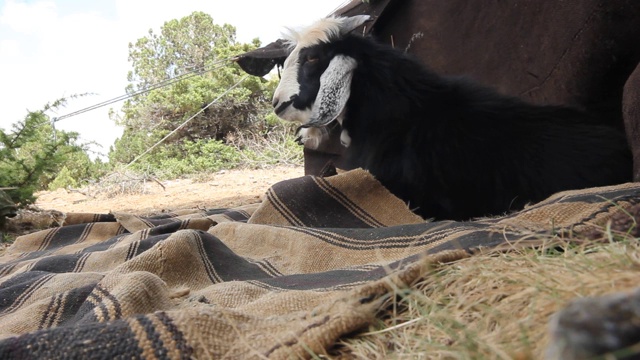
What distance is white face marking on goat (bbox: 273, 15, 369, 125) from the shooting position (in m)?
3.00

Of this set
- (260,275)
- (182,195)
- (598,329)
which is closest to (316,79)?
(260,275)

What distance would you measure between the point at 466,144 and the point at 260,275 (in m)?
1.21

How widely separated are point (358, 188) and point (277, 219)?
0.38 m

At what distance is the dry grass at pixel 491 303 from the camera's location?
0.68 m

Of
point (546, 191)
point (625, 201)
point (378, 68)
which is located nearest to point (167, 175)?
point (378, 68)

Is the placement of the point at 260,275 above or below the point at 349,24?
below

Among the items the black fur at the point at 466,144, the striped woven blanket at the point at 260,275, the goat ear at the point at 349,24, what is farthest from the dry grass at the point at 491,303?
the goat ear at the point at 349,24

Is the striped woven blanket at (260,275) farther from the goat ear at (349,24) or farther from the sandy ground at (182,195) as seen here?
the sandy ground at (182,195)

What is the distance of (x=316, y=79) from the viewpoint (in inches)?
124

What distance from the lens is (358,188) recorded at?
2.52 metres

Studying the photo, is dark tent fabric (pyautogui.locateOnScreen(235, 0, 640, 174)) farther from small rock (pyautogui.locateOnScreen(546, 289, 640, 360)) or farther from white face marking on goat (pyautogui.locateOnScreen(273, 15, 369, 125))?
small rock (pyautogui.locateOnScreen(546, 289, 640, 360))

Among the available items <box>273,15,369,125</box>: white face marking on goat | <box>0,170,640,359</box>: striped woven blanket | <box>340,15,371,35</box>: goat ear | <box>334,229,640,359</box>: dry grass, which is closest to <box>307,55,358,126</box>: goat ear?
<box>273,15,369,125</box>: white face marking on goat

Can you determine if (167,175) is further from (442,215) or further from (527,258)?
(527,258)

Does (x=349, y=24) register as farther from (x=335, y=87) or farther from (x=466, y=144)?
(x=466, y=144)
